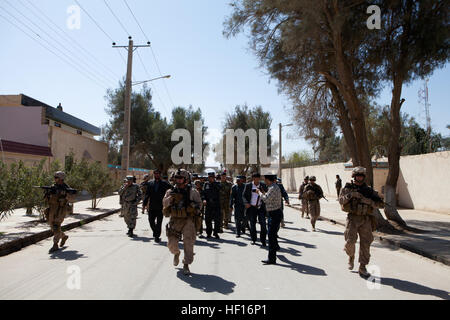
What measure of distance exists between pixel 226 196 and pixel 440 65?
837 centimetres

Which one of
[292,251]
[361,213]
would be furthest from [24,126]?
[361,213]

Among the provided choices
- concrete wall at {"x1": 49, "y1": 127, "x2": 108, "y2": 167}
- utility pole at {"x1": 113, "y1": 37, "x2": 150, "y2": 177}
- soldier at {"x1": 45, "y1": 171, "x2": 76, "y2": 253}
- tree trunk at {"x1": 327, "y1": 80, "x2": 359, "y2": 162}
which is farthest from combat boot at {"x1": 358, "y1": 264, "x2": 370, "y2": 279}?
concrete wall at {"x1": 49, "y1": 127, "x2": 108, "y2": 167}

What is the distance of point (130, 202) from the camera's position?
9695mm

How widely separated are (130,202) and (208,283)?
528cm

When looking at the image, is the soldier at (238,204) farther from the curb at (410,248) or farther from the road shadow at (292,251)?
the curb at (410,248)

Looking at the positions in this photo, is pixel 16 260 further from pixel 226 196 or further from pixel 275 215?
pixel 226 196

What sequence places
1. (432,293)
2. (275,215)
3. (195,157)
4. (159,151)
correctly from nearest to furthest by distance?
(432,293)
(275,215)
(159,151)
(195,157)

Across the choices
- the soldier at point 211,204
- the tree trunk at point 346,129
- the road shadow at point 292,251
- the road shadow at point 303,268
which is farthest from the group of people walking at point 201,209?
the tree trunk at point 346,129

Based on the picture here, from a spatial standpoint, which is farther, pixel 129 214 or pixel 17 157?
pixel 17 157

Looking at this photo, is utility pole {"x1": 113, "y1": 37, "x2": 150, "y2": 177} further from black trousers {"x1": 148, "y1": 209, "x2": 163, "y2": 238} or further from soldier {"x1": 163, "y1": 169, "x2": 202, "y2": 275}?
soldier {"x1": 163, "y1": 169, "x2": 202, "y2": 275}

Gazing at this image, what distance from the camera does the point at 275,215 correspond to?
21.4 feet

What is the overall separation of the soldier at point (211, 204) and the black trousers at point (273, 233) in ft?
10.3

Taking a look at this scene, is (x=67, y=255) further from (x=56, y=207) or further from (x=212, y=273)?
(x=212, y=273)
